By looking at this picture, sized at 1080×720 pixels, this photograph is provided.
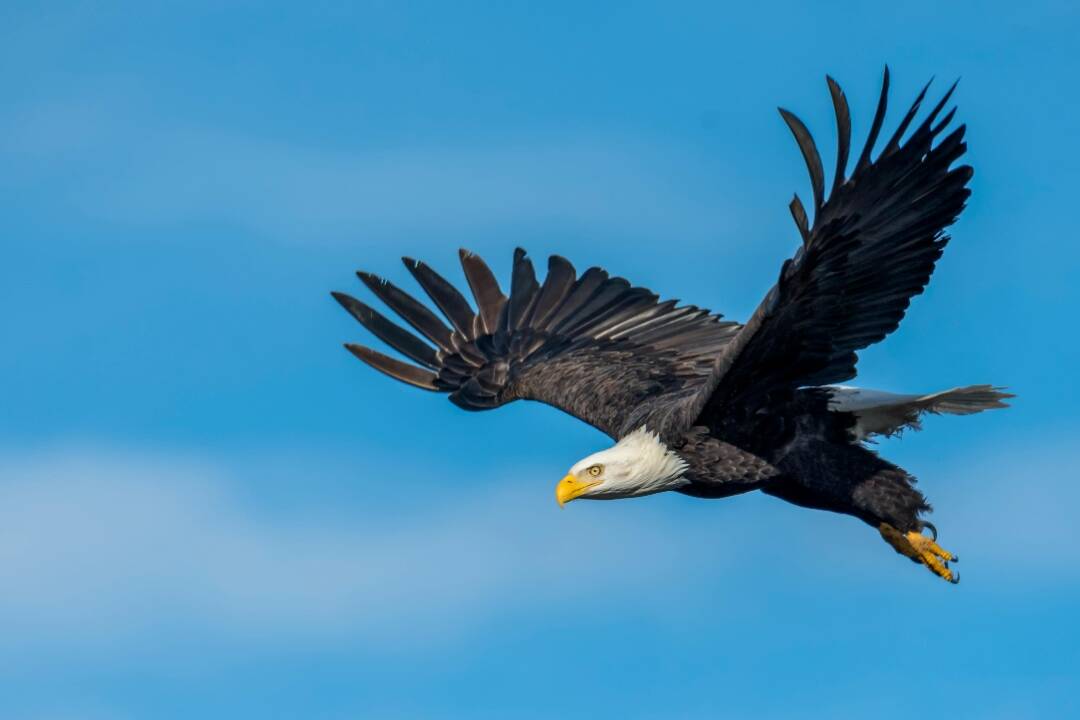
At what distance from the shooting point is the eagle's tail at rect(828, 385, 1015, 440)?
12.8 metres

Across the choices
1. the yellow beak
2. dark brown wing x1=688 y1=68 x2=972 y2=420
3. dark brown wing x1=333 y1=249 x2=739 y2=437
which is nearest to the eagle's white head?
the yellow beak

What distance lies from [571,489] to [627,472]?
15.0 inches

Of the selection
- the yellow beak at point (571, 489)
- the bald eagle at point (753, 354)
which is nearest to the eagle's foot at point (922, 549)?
the bald eagle at point (753, 354)

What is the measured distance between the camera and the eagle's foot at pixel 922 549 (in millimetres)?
12758

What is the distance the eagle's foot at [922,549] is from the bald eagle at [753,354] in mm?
11

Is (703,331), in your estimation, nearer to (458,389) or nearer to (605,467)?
(458,389)

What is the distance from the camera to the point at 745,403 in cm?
1252

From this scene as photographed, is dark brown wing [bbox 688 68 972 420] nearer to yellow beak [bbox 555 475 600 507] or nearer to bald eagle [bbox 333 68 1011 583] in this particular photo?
bald eagle [bbox 333 68 1011 583]

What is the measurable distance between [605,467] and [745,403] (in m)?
0.99

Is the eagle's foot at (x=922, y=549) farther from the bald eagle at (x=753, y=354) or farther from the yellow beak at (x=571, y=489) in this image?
the yellow beak at (x=571, y=489)

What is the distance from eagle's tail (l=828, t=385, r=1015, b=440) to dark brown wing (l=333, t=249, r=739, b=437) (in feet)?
6.39

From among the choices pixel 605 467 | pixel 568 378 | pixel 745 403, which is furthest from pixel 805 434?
pixel 568 378

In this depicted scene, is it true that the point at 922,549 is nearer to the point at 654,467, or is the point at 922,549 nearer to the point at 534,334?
the point at 654,467

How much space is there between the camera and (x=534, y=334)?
15.9 meters
